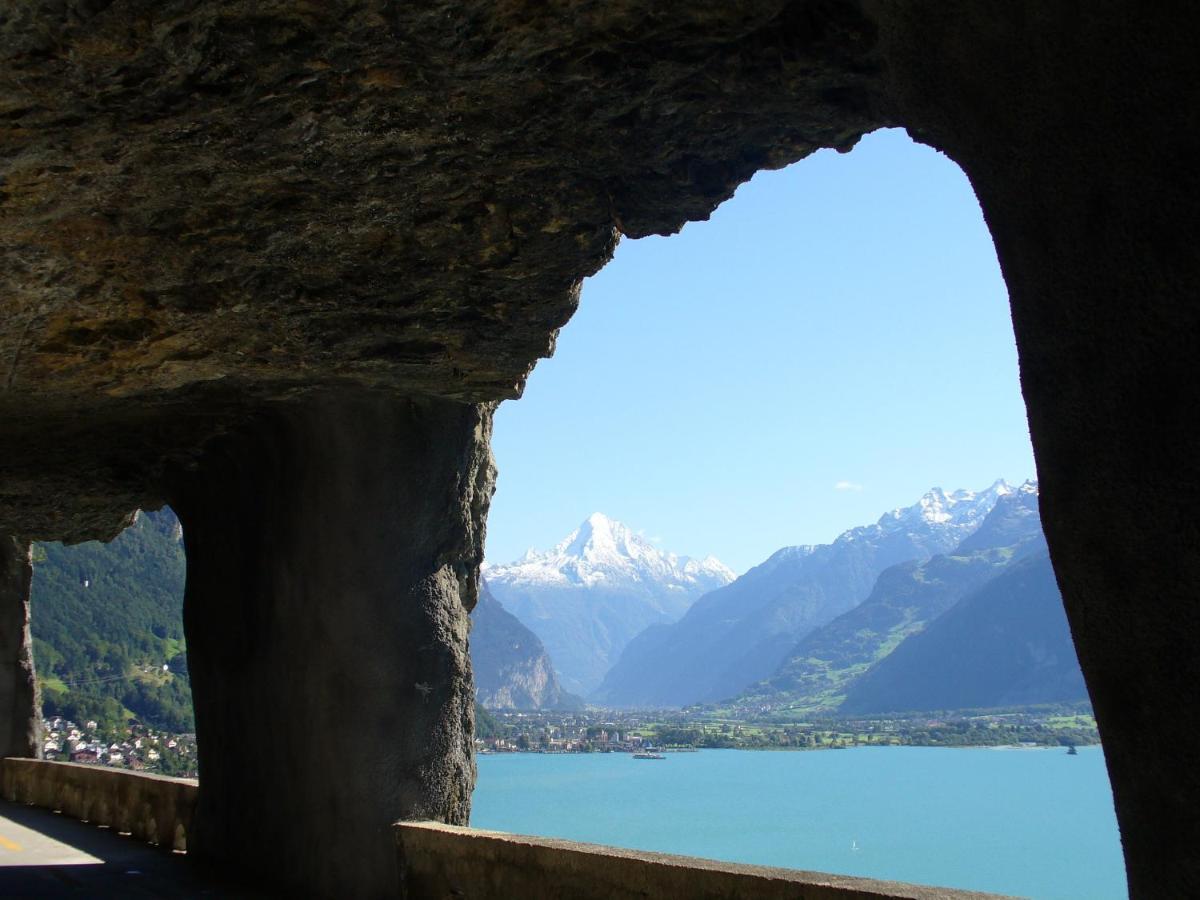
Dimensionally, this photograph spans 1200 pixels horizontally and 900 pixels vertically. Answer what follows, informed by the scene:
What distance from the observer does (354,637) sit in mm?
8609

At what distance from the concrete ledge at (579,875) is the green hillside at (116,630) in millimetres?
64637

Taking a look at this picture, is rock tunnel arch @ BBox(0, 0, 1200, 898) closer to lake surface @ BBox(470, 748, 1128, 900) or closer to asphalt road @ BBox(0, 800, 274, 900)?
asphalt road @ BBox(0, 800, 274, 900)

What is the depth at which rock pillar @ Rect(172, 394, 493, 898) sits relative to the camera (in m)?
8.45

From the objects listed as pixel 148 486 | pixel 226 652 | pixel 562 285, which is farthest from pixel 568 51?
pixel 148 486

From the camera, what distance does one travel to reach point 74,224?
5.38 meters

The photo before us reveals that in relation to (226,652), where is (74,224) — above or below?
above

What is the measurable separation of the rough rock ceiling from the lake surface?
3792cm

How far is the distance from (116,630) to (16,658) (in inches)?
2928

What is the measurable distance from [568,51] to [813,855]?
85622 mm

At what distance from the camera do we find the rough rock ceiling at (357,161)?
422 cm

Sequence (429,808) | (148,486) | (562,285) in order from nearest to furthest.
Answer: (562,285)
(429,808)
(148,486)

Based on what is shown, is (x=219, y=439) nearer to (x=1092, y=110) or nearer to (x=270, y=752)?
(x=270, y=752)

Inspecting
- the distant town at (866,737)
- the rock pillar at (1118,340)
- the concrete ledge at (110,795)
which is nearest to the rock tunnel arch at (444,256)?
the rock pillar at (1118,340)

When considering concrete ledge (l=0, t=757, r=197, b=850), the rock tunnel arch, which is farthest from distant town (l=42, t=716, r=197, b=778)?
the rock tunnel arch
